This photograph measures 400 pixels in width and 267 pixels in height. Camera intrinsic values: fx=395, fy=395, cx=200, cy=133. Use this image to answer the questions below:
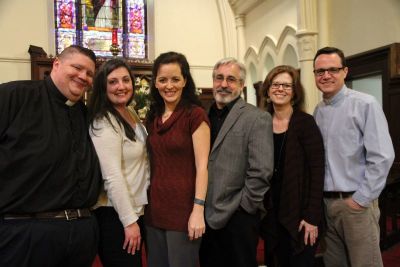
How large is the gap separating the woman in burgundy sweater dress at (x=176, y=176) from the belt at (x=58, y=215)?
1.09 feet

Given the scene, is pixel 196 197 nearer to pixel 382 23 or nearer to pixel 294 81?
pixel 294 81

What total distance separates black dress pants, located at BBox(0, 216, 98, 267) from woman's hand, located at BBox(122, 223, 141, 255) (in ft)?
0.60

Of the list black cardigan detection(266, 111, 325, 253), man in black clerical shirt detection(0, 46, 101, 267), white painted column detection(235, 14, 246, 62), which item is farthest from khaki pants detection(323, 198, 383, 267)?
white painted column detection(235, 14, 246, 62)

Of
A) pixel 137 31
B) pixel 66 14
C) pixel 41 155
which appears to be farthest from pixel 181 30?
pixel 41 155

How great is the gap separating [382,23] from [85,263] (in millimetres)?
4510

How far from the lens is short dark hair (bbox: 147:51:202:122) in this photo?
1.96 metres

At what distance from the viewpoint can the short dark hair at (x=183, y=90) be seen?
1.96 metres

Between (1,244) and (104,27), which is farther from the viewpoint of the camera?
(104,27)

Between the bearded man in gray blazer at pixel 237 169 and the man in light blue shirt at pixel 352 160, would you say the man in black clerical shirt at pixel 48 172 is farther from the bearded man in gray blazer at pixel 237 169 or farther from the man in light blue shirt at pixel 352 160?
the man in light blue shirt at pixel 352 160

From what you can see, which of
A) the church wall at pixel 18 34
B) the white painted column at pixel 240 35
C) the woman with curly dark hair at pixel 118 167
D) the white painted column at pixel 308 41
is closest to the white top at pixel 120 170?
the woman with curly dark hair at pixel 118 167

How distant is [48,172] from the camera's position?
168cm

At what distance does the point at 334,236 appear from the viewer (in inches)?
88.7

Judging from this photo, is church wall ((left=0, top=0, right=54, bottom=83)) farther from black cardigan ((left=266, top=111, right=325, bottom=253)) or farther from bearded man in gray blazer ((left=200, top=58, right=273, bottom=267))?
black cardigan ((left=266, top=111, right=325, bottom=253))

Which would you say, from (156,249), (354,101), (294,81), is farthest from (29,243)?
(354,101)
